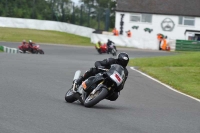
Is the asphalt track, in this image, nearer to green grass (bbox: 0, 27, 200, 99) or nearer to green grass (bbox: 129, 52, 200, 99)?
green grass (bbox: 129, 52, 200, 99)

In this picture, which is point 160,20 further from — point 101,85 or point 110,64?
point 101,85

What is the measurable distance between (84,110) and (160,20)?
2128 inches

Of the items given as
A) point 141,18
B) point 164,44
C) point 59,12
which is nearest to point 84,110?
point 164,44

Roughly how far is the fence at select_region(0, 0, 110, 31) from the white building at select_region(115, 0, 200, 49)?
101 inches

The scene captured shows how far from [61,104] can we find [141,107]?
1.99 meters

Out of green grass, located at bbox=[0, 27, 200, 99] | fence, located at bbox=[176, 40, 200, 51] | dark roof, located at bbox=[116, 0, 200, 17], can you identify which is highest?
dark roof, located at bbox=[116, 0, 200, 17]

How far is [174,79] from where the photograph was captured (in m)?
21.5

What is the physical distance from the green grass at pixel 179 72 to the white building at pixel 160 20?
32529 mm

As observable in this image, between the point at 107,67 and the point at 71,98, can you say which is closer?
the point at 107,67

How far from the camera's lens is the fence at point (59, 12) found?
5716 centimetres

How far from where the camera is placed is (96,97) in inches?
445

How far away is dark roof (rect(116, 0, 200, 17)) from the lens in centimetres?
6438

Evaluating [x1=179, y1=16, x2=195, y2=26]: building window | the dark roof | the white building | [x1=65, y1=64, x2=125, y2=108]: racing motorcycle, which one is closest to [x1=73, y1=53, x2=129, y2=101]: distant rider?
[x1=65, y1=64, x2=125, y2=108]: racing motorcycle

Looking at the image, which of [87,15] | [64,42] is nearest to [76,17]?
[87,15]
